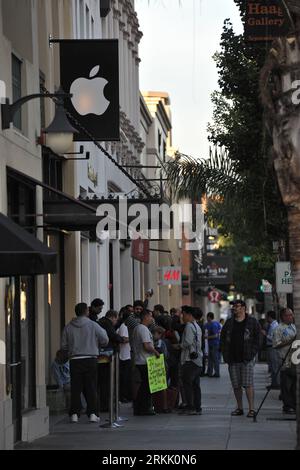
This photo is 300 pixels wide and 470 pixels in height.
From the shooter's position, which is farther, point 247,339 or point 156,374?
point 156,374

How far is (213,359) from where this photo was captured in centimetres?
3259

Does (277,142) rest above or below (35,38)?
below

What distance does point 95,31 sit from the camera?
29.0 m

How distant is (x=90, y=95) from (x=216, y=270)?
4520 centimetres

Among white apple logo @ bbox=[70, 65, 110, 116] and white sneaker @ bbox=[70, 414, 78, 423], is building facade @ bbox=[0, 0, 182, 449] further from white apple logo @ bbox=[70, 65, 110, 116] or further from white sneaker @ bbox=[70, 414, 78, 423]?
white sneaker @ bbox=[70, 414, 78, 423]

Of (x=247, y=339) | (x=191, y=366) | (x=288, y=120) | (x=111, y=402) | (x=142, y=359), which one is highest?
(x=288, y=120)

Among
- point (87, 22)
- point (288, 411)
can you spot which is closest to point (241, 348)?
point (288, 411)

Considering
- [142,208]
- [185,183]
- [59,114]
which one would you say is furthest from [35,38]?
[185,183]

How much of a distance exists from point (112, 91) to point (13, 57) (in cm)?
331

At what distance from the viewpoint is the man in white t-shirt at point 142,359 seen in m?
19.4

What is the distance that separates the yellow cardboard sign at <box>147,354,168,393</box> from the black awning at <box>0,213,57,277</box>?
6881 millimetres

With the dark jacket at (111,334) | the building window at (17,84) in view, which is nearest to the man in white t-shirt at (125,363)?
the dark jacket at (111,334)

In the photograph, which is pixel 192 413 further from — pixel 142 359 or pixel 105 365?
pixel 105 365

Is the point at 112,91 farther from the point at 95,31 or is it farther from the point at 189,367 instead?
the point at 95,31
